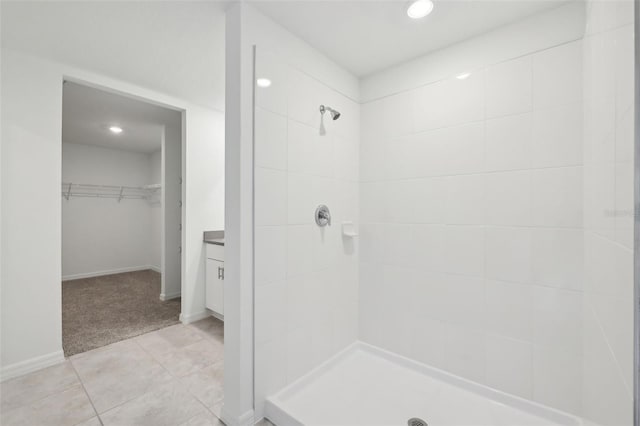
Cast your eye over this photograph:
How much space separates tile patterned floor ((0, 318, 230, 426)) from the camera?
5.13 feet

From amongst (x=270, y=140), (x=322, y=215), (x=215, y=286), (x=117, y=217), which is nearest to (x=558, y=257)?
(x=322, y=215)

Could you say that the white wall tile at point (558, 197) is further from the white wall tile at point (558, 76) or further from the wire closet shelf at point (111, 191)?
the wire closet shelf at point (111, 191)

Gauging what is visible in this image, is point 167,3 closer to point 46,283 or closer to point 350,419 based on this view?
point 46,283

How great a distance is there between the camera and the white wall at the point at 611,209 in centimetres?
61

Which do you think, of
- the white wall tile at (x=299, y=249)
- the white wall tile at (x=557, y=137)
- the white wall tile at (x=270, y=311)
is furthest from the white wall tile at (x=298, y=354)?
the white wall tile at (x=557, y=137)

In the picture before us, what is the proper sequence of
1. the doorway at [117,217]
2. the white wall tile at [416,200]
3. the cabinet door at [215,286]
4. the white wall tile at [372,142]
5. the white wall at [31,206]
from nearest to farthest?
the white wall tile at [416,200]
the white wall at [31,206]
the white wall tile at [372,142]
the cabinet door at [215,286]
the doorway at [117,217]

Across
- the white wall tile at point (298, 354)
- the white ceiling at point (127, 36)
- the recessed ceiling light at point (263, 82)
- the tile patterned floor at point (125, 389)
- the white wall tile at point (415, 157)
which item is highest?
the white ceiling at point (127, 36)

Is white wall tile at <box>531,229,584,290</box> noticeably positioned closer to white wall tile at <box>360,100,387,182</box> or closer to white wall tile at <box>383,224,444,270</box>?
white wall tile at <box>383,224,444,270</box>

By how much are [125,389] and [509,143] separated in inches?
108

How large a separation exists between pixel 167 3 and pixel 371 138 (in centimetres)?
148

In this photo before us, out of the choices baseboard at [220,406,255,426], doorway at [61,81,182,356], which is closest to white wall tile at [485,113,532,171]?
baseboard at [220,406,255,426]

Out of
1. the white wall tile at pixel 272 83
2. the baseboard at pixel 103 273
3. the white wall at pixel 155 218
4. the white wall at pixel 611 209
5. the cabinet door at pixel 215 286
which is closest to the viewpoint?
the white wall at pixel 611 209

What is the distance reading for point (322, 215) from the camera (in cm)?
190

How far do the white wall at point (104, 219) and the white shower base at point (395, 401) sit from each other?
4.89 m
